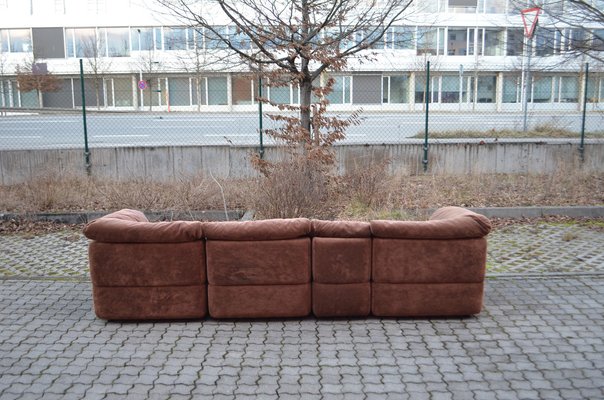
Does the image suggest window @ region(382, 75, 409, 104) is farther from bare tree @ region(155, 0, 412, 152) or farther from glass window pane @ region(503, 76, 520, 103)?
bare tree @ region(155, 0, 412, 152)

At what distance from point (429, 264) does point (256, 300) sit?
5.27ft

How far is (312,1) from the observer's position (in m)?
9.22

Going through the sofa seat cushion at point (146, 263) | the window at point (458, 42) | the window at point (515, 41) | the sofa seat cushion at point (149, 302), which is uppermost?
the window at point (458, 42)

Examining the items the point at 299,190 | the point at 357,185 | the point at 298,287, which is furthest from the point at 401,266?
the point at 357,185

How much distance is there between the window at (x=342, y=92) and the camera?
25.9 metres

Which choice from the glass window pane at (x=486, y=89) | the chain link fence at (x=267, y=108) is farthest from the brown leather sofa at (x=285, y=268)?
the glass window pane at (x=486, y=89)

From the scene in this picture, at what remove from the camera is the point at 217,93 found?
83.4 feet

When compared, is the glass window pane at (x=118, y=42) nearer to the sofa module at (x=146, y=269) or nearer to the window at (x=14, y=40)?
the window at (x=14, y=40)

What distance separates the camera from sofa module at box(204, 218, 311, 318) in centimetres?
528

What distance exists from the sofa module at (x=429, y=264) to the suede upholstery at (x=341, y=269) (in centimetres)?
10

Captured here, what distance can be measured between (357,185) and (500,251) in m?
2.57

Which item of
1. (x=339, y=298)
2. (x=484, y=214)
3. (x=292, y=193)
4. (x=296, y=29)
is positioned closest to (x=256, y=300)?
(x=339, y=298)

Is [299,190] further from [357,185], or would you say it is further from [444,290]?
[444,290]

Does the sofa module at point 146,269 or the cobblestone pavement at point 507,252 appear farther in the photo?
the cobblestone pavement at point 507,252
